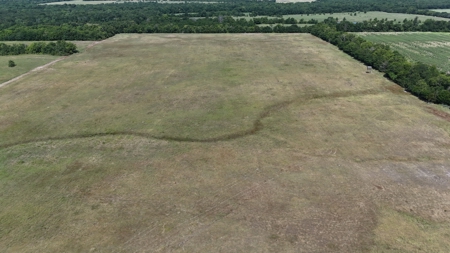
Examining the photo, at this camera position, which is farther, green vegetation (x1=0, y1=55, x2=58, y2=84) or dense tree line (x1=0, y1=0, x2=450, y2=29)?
dense tree line (x1=0, y1=0, x2=450, y2=29)

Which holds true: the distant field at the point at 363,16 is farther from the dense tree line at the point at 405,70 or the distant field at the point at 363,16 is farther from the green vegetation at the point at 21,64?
the green vegetation at the point at 21,64

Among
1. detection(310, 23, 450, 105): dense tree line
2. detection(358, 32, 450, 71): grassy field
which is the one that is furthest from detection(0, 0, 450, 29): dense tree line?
detection(310, 23, 450, 105): dense tree line

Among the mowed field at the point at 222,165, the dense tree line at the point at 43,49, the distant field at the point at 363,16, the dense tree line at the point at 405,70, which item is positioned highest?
the distant field at the point at 363,16

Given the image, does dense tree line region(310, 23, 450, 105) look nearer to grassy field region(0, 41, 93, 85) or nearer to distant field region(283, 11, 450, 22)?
distant field region(283, 11, 450, 22)

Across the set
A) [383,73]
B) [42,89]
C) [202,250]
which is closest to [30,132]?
[42,89]

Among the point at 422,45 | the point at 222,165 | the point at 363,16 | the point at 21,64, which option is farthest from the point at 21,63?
the point at 363,16

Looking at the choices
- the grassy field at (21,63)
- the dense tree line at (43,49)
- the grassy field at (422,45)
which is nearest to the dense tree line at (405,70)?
the grassy field at (422,45)

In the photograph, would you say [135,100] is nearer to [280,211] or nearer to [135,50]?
[280,211]
